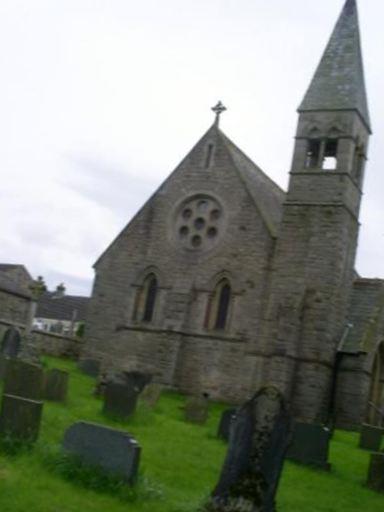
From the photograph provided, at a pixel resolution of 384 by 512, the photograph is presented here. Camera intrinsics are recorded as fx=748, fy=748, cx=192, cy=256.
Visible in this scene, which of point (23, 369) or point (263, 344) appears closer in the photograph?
point (23, 369)

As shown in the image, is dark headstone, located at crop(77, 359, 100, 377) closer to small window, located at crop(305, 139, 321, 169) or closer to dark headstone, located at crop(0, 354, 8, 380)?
dark headstone, located at crop(0, 354, 8, 380)

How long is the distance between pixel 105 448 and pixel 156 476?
1.72 metres

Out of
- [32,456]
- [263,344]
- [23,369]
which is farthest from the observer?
[263,344]

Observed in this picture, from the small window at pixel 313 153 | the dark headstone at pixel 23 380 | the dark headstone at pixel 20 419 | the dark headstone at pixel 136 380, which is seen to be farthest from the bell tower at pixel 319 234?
the dark headstone at pixel 20 419

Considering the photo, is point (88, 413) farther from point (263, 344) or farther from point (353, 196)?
point (353, 196)

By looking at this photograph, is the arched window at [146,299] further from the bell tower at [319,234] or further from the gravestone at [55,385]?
the gravestone at [55,385]

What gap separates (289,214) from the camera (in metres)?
26.7

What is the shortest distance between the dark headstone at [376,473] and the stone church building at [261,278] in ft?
33.7

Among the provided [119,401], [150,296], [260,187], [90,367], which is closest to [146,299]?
[150,296]

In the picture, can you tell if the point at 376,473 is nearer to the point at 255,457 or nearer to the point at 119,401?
the point at 119,401

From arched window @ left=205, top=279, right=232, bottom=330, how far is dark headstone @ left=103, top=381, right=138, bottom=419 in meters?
11.5

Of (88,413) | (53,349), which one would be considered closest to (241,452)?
(88,413)

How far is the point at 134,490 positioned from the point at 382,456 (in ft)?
20.8

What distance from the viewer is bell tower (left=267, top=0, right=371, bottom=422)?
24969mm
